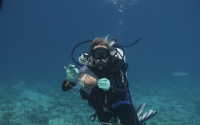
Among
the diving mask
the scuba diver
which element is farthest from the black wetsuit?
the diving mask

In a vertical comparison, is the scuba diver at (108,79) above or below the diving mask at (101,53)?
below

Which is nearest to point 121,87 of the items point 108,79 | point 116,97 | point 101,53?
point 116,97

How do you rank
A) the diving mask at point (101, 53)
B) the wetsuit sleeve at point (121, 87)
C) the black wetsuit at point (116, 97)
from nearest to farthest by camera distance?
the wetsuit sleeve at point (121, 87) < the black wetsuit at point (116, 97) < the diving mask at point (101, 53)

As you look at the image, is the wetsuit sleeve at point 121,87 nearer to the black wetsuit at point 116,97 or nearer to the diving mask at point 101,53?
the black wetsuit at point 116,97

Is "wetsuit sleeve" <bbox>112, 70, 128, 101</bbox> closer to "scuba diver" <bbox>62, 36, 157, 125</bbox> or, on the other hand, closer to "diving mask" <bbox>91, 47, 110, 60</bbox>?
"scuba diver" <bbox>62, 36, 157, 125</bbox>

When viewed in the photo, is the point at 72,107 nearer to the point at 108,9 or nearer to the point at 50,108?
the point at 50,108

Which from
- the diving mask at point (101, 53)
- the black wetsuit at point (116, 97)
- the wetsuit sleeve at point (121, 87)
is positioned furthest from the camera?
the diving mask at point (101, 53)

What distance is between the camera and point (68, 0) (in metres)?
51.7

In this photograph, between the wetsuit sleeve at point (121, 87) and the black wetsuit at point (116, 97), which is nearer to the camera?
the wetsuit sleeve at point (121, 87)

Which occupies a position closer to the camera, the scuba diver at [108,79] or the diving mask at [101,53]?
the scuba diver at [108,79]

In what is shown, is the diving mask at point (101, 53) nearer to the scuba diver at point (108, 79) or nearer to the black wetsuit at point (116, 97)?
the scuba diver at point (108, 79)

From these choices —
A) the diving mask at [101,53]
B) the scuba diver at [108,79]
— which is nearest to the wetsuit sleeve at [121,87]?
the scuba diver at [108,79]

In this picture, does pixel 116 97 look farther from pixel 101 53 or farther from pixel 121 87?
pixel 101 53

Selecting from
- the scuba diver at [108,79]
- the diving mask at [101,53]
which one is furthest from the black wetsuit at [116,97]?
the diving mask at [101,53]
